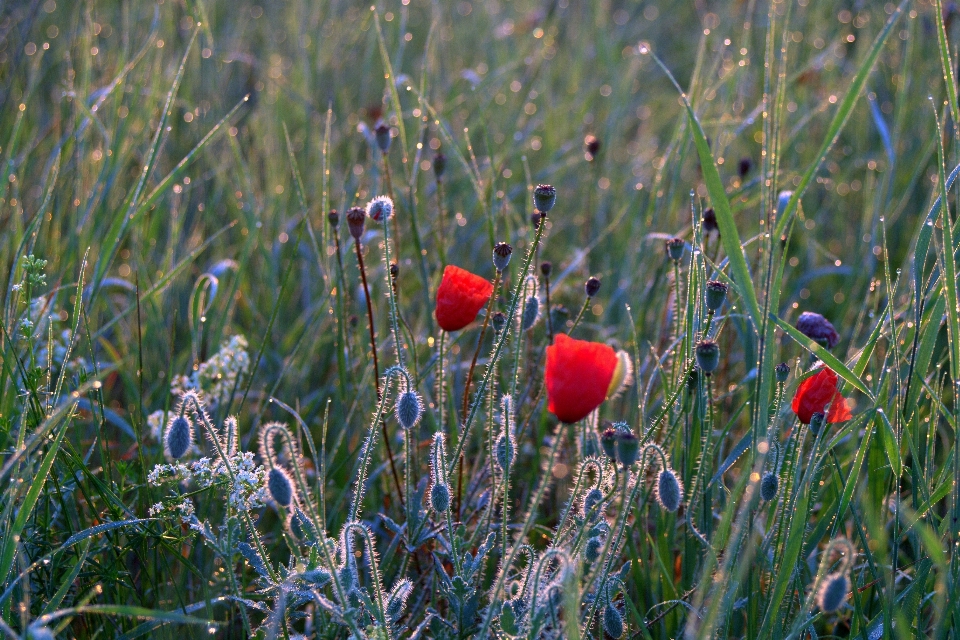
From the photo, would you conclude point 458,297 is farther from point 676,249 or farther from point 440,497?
point 676,249

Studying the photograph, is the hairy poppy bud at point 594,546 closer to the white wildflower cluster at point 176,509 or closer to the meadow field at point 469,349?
the meadow field at point 469,349

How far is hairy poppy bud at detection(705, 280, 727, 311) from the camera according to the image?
4.87ft

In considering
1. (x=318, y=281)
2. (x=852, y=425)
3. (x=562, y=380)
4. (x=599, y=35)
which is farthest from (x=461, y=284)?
(x=599, y=35)

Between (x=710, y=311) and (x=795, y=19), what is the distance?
3.34m

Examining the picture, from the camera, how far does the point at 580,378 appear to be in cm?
118

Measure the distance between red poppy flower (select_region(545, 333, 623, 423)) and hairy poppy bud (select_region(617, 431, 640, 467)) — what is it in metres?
0.06

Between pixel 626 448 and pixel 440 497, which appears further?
pixel 440 497

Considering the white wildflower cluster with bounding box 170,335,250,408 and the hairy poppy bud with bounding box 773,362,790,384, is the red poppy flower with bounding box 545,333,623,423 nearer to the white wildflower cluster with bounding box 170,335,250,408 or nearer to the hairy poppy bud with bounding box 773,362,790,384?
the hairy poppy bud with bounding box 773,362,790,384

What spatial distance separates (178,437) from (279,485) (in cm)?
30

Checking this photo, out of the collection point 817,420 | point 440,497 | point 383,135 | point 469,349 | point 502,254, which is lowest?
point 469,349

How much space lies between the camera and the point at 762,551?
1.43 meters

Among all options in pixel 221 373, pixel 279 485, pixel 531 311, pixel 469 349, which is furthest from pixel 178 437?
pixel 469 349

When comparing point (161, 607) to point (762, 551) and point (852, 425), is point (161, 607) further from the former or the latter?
point (852, 425)

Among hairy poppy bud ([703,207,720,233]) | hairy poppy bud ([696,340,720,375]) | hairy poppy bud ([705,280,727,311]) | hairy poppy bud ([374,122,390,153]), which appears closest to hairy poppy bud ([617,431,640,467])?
hairy poppy bud ([696,340,720,375])
